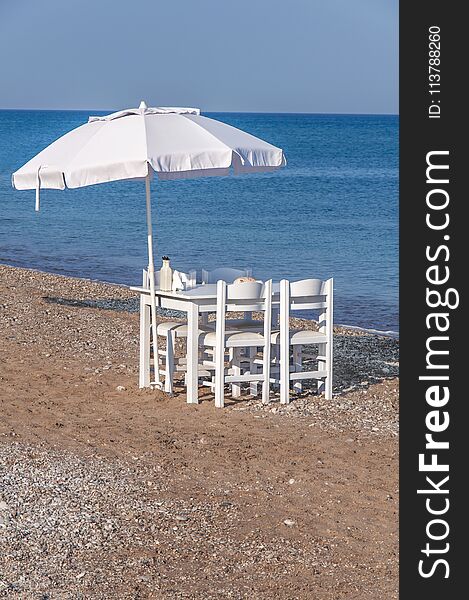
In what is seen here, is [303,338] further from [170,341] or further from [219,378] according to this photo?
[170,341]

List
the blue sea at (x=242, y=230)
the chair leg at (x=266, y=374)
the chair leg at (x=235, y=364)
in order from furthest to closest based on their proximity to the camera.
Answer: the blue sea at (x=242, y=230)
the chair leg at (x=235, y=364)
the chair leg at (x=266, y=374)

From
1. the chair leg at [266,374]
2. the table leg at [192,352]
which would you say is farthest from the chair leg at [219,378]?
the chair leg at [266,374]

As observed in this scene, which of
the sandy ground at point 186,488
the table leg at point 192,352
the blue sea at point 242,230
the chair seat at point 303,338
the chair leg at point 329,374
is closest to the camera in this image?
the sandy ground at point 186,488

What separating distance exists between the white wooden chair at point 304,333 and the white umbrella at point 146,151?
1.02m

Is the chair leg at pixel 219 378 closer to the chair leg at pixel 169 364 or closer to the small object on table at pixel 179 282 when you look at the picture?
the chair leg at pixel 169 364

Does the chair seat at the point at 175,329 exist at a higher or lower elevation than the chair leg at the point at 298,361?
higher

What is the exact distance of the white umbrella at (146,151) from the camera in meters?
7.53

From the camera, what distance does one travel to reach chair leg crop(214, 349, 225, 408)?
7684mm

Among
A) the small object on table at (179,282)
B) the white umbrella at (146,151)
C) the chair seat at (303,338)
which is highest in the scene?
the white umbrella at (146,151)

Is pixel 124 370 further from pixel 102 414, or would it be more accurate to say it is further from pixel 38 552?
pixel 38 552

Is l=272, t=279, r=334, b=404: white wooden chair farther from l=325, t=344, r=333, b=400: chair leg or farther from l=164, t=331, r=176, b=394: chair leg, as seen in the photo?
l=164, t=331, r=176, b=394: chair leg

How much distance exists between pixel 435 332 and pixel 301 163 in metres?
51.6

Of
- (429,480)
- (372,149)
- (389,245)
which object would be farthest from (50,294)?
(372,149)

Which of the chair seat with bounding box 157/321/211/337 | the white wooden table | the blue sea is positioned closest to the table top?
the white wooden table
